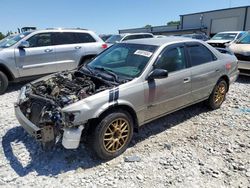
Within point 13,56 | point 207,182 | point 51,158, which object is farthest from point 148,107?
point 13,56

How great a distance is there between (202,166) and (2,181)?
2.67m

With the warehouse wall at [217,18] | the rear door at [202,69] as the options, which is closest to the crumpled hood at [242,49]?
the rear door at [202,69]

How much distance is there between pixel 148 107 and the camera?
3826mm

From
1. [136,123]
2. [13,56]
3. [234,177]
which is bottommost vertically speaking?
[234,177]

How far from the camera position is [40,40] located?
7.18m

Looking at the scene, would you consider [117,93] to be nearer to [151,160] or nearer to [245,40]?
[151,160]

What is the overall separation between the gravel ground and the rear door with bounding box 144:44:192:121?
1.69 ft

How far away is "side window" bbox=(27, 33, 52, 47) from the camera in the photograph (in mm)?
7051

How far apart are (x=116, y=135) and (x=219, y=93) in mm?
2996

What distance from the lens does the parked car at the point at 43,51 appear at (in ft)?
21.8

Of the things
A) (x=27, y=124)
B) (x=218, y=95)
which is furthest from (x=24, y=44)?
(x=218, y=95)

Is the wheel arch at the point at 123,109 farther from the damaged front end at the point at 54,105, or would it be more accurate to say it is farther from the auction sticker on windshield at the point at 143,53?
the auction sticker on windshield at the point at 143,53

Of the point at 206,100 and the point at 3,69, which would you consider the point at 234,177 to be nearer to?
the point at 206,100

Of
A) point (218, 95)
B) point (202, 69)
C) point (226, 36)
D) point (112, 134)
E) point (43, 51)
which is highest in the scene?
point (43, 51)
